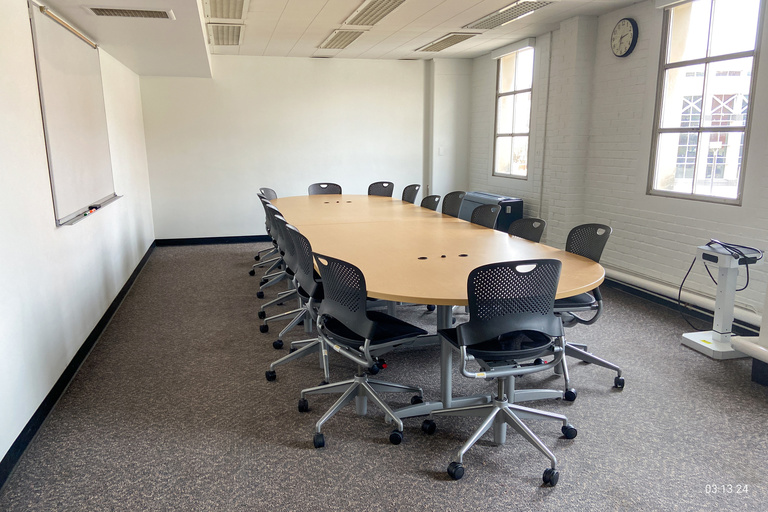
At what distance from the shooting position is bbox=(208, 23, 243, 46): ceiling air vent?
5.65m

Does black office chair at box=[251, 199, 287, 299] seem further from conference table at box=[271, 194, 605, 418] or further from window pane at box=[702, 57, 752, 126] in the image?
window pane at box=[702, 57, 752, 126]

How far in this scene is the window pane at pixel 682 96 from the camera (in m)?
4.43

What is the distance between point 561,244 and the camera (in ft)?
19.4

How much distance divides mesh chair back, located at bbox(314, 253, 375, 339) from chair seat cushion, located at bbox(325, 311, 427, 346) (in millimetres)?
63

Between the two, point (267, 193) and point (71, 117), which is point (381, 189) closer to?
point (267, 193)

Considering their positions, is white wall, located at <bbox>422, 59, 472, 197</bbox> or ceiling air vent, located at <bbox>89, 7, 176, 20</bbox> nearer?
ceiling air vent, located at <bbox>89, 7, 176, 20</bbox>

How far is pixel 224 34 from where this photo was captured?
6055 millimetres

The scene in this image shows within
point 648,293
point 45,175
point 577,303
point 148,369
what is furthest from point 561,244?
point 45,175

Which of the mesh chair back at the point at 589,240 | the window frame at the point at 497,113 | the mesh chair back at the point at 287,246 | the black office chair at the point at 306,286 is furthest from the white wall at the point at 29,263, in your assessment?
the window frame at the point at 497,113

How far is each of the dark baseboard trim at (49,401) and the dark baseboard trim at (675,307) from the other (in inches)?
178

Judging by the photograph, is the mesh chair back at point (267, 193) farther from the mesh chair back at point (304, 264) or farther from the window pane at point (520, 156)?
the window pane at point (520, 156)

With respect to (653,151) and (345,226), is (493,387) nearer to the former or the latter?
(345,226)

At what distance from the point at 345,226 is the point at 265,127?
412 cm

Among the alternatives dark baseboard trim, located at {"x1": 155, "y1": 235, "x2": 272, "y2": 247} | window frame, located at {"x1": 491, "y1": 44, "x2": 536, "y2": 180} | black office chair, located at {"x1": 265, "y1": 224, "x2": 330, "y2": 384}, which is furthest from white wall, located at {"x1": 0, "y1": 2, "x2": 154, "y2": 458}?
window frame, located at {"x1": 491, "y1": 44, "x2": 536, "y2": 180}
